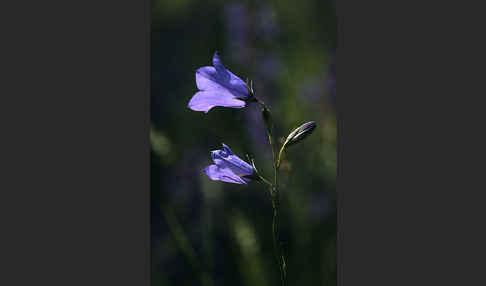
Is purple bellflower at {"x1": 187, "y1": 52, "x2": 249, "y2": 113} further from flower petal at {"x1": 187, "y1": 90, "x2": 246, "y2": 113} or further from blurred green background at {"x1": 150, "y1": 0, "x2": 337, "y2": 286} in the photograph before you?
blurred green background at {"x1": 150, "y1": 0, "x2": 337, "y2": 286}

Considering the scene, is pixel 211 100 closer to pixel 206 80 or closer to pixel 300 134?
pixel 206 80

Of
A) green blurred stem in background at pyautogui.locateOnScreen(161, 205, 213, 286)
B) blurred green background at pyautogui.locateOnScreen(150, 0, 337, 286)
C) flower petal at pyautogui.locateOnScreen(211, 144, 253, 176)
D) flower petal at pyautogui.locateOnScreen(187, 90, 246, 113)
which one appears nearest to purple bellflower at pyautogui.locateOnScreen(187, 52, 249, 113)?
flower petal at pyautogui.locateOnScreen(187, 90, 246, 113)

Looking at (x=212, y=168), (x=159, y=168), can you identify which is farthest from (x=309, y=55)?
(x=212, y=168)

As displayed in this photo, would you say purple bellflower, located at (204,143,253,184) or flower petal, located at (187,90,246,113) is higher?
flower petal, located at (187,90,246,113)

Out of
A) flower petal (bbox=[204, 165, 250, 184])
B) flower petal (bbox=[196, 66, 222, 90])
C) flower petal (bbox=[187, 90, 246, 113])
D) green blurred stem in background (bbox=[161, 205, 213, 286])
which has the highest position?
flower petal (bbox=[196, 66, 222, 90])

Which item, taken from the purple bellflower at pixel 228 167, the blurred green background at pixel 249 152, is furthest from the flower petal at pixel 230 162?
the blurred green background at pixel 249 152

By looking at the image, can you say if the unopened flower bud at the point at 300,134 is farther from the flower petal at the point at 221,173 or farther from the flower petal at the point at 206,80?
the flower petal at the point at 206,80

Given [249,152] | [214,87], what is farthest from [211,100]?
[249,152]

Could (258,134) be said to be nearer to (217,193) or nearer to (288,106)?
(288,106)
